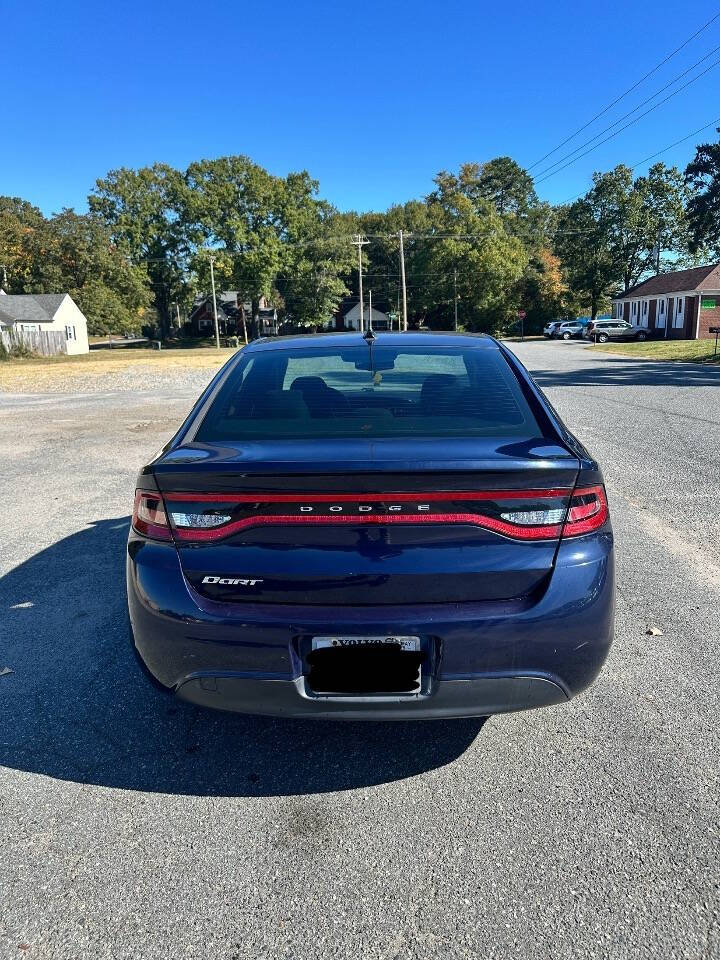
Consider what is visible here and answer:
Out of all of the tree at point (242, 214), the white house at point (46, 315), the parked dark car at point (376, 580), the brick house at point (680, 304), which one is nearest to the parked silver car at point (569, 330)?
the brick house at point (680, 304)

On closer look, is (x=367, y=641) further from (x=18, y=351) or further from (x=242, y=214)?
(x=242, y=214)

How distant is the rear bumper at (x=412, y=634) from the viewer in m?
2.25

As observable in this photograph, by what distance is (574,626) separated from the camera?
2328 mm

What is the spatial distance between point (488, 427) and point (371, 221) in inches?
3553

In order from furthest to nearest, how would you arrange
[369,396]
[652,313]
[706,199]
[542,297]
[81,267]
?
[542,297]
[81,267]
[652,313]
[706,199]
[369,396]

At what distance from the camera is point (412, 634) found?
223 cm

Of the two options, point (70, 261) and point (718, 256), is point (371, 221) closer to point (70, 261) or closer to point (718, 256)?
point (70, 261)

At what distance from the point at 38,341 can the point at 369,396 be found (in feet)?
175

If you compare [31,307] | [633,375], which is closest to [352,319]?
[31,307]

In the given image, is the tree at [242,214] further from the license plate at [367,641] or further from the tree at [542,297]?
the license plate at [367,641]

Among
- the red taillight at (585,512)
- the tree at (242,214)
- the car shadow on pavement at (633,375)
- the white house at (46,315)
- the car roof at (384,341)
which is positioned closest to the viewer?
the red taillight at (585,512)

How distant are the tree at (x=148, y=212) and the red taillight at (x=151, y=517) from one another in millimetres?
71215

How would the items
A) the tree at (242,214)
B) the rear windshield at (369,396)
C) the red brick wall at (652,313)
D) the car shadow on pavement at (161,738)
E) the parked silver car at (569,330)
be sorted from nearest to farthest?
the car shadow on pavement at (161,738) → the rear windshield at (369,396) → the red brick wall at (652,313) → the parked silver car at (569,330) → the tree at (242,214)

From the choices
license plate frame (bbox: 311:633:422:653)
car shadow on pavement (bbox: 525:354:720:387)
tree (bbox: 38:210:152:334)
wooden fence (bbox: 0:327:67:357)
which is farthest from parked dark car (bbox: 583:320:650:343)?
license plate frame (bbox: 311:633:422:653)
